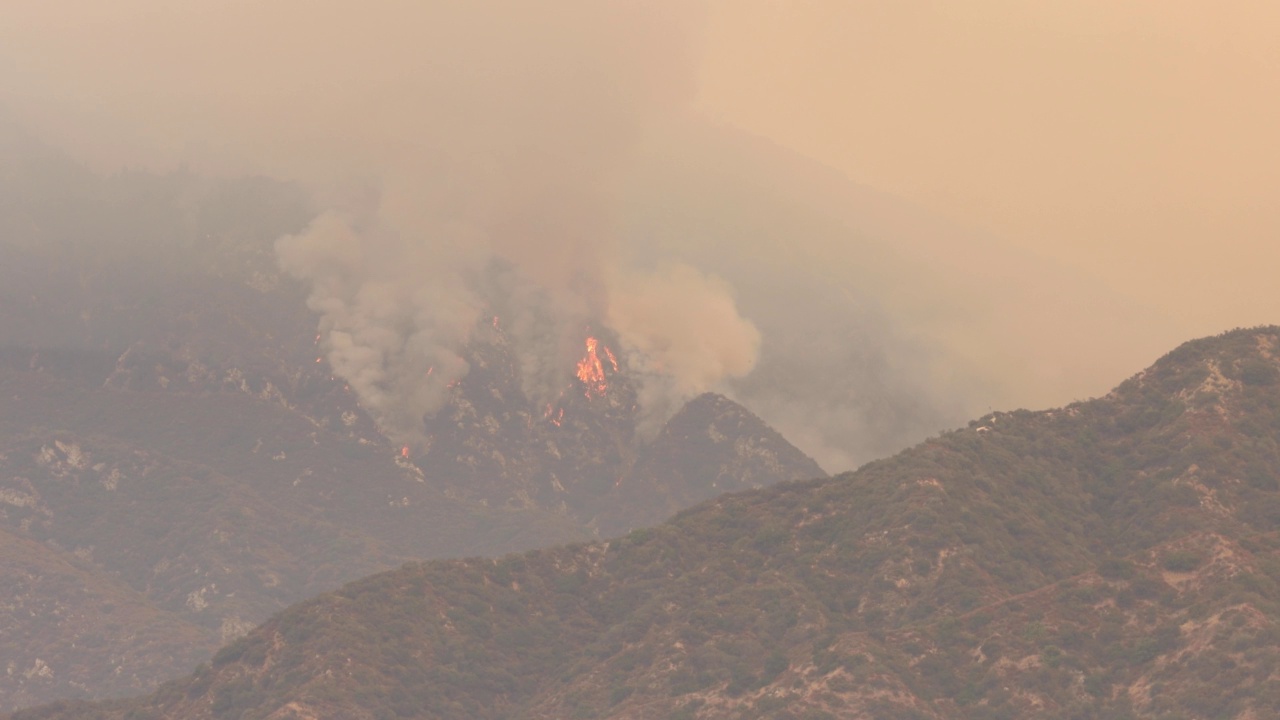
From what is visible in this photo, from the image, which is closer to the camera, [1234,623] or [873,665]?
[1234,623]

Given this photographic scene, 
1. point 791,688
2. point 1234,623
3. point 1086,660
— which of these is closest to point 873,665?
point 791,688

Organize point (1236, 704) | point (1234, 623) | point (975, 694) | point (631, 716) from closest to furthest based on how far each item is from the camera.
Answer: point (1236, 704) → point (1234, 623) → point (975, 694) → point (631, 716)

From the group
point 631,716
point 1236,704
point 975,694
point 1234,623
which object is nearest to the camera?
point 1236,704

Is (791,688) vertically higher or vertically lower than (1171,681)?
higher

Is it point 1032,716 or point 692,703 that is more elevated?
point 692,703

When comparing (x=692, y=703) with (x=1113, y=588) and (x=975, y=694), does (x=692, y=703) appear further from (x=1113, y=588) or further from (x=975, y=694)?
(x=1113, y=588)

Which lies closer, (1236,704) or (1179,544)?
(1236,704)

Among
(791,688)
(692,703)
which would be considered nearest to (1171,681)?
(791,688)

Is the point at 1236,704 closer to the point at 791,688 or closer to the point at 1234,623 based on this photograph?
the point at 1234,623

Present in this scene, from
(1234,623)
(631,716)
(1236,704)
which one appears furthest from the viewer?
(631,716)
